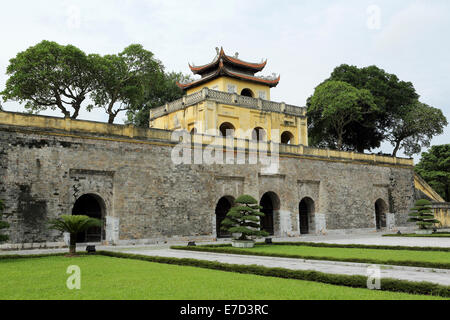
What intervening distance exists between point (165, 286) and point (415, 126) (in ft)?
119

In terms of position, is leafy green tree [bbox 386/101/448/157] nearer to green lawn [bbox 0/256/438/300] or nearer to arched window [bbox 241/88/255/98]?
arched window [bbox 241/88/255/98]

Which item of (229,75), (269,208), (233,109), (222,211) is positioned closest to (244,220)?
(222,211)

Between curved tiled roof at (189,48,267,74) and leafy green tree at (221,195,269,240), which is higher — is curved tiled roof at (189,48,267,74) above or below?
above

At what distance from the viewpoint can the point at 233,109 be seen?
29.0 meters

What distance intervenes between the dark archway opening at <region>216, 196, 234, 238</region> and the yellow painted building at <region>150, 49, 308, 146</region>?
4.99 metres

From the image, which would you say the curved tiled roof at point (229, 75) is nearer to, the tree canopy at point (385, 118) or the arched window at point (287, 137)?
the arched window at point (287, 137)

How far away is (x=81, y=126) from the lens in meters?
19.6

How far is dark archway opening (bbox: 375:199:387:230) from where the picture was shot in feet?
106

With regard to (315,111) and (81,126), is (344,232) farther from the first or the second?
(81,126)

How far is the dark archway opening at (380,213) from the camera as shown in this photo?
106ft

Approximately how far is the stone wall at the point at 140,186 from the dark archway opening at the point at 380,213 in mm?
3185

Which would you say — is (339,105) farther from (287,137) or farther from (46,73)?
(46,73)

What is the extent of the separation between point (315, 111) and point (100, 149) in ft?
80.7

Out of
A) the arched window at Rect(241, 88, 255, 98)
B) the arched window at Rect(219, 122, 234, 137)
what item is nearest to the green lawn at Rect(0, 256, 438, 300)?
the arched window at Rect(219, 122, 234, 137)
